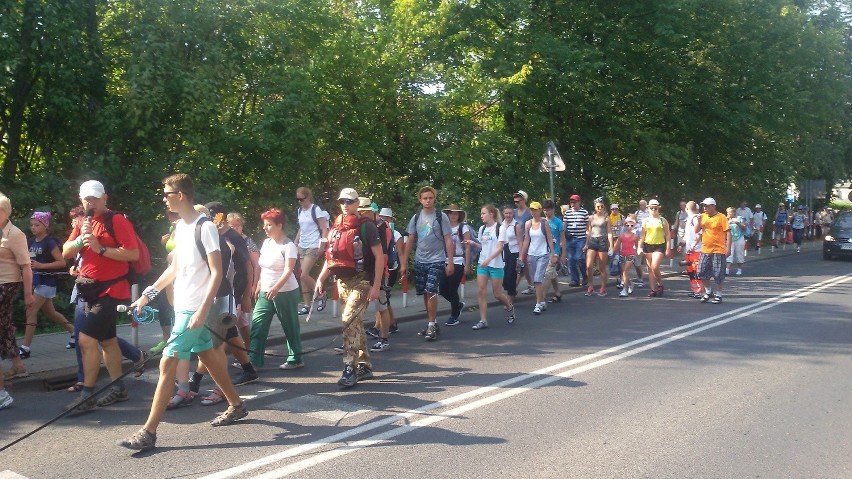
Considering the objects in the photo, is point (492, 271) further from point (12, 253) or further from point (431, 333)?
point (12, 253)

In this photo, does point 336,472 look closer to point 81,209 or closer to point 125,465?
point 125,465

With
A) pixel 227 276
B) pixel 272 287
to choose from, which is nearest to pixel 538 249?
pixel 272 287

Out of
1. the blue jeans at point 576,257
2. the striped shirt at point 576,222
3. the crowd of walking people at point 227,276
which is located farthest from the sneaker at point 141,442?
the blue jeans at point 576,257

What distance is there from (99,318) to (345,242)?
2170 millimetres

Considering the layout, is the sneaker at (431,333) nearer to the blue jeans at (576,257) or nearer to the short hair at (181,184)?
the short hair at (181,184)

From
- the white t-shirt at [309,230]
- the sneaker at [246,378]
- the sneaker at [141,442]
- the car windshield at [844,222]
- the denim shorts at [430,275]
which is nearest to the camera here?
the sneaker at [141,442]

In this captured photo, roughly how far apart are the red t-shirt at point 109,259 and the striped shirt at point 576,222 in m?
10.2

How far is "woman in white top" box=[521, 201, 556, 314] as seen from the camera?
489 inches

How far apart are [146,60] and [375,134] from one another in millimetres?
5818

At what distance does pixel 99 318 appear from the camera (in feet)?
21.0

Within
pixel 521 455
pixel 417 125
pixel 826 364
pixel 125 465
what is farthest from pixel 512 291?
pixel 125 465

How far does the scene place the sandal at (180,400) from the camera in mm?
6684

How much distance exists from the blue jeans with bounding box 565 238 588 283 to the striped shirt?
0.55ft

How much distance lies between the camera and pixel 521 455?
528 centimetres
